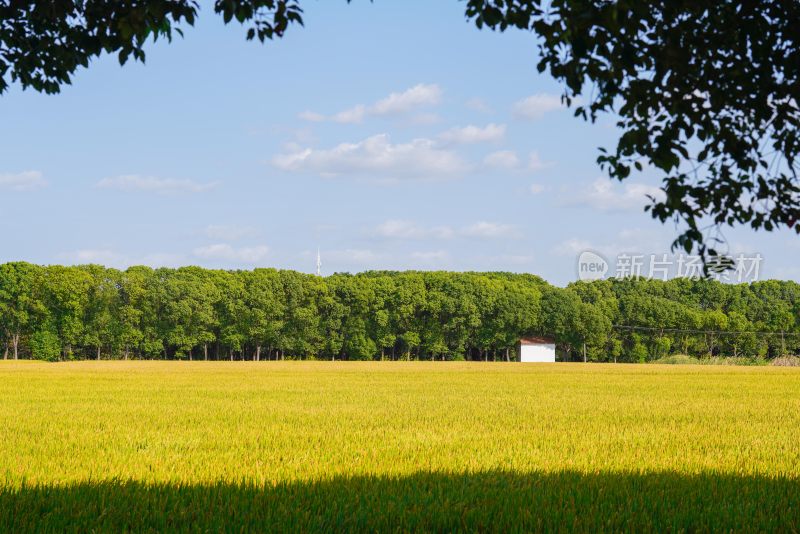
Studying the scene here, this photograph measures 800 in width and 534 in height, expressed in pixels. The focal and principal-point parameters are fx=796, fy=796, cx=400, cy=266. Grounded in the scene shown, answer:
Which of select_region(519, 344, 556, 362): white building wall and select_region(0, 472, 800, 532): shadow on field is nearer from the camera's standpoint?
select_region(0, 472, 800, 532): shadow on field

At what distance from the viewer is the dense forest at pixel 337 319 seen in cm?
10912

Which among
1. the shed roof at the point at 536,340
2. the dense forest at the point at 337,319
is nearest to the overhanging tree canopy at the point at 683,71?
the dense forest at the point at 337,319

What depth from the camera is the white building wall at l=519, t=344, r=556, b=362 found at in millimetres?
119931

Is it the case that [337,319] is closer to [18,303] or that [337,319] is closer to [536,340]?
[536,340]

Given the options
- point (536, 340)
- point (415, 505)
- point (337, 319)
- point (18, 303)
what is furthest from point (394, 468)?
point (536, 340)

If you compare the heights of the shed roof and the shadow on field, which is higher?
the shed roof

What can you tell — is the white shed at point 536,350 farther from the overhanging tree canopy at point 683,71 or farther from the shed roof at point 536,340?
the overhanging tree canopy at point 683,71

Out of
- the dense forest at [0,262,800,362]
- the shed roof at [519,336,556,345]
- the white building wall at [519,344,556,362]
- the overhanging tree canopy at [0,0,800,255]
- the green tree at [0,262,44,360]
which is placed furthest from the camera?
the shed roof at [519,336,556,345]

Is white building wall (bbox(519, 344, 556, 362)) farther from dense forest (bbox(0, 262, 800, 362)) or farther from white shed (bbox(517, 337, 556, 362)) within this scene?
dense forest (bbox(0, 262, 800, 362))

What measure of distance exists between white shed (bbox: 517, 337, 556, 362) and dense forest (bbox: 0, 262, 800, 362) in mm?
2570

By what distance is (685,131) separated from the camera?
7.01 m

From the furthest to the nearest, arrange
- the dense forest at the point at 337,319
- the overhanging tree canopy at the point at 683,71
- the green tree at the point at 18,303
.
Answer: the dense forest at the point at 337,319, the green tree at the point at 18,303, the overhanging tree canopy at the point at 683,71

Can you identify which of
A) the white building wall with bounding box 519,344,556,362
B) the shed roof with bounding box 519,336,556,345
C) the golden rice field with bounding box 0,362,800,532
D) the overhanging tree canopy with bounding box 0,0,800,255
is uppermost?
the overhanging tree canopy with bounding box 0,0,800,255

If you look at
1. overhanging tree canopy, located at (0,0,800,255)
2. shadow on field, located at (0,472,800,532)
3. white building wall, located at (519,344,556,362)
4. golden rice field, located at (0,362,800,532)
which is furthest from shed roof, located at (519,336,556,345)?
overhanging tree canopy, located at (0,0,800,255)
